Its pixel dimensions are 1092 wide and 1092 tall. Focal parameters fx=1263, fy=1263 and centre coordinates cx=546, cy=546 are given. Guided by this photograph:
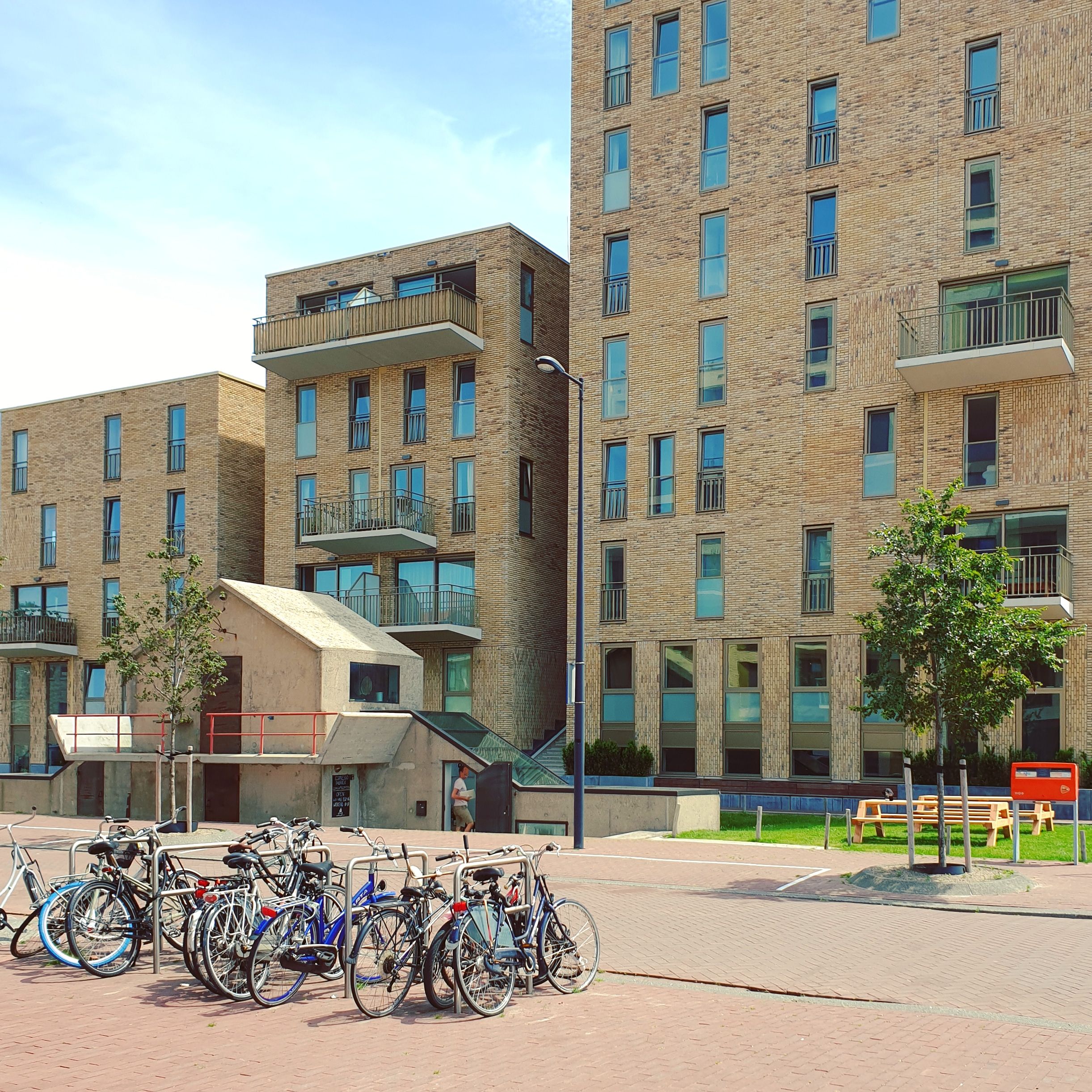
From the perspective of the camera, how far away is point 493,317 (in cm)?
3775

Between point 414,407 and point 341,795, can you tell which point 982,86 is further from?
point 341,795

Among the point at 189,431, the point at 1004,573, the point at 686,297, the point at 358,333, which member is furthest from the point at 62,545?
the point at 1004,573

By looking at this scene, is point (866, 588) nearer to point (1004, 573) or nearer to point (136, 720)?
point (1004, 573)

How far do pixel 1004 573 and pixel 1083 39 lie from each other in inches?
504

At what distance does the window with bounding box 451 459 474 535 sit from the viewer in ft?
123

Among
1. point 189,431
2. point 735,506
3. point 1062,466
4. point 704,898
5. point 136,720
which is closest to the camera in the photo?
point 704,898

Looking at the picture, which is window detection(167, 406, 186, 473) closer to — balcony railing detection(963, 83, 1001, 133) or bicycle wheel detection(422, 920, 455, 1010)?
balcony railing detection(963, 83, 1001, 133)

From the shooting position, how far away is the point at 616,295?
36.1 meters

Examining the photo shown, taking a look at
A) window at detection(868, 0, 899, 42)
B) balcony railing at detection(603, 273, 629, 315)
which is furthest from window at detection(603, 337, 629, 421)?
window at detection(868, 0, 899, 42)

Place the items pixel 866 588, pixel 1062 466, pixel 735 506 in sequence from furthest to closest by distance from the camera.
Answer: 1. pixel 735 506
2. pixel 866 588
3. pixel 1062 466

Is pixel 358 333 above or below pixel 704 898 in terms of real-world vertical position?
above

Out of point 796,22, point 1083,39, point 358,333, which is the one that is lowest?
point 358,333

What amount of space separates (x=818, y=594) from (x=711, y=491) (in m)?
4.03

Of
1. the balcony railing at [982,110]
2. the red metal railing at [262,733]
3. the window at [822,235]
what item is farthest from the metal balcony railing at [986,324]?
the red metal railing at [262,733]
